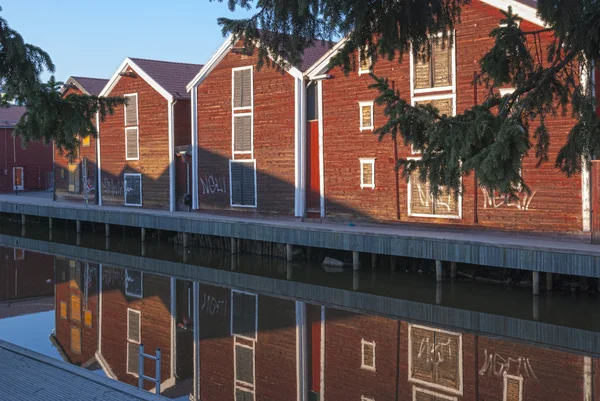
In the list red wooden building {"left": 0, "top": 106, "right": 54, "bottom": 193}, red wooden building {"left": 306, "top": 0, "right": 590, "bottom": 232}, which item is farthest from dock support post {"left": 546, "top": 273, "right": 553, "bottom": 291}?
red wooden building {"left": 0, "top": 106, "right": 54, "bottom": 193}

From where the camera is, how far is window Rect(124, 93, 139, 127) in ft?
107

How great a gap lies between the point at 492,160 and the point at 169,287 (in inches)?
544

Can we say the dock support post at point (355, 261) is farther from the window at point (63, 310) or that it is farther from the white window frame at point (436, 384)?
the window at point (63, 310)

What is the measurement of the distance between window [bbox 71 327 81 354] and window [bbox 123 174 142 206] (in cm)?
1748

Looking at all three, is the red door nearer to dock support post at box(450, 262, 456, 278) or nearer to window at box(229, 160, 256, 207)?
window at box(229, 160, 256, 207)

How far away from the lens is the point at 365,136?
22891 millimetres

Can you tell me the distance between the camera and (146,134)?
106ft

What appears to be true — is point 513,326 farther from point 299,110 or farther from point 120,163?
point 120,163

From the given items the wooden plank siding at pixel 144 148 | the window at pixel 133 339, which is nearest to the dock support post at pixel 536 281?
the window at pixel 133 339

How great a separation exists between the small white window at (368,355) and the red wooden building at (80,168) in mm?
23704

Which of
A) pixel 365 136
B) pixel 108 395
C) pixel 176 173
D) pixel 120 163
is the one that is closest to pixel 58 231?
pixel 120 163

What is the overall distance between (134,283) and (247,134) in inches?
324

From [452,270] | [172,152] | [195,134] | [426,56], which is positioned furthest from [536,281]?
[172,152]

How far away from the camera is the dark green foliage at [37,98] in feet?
29.7
